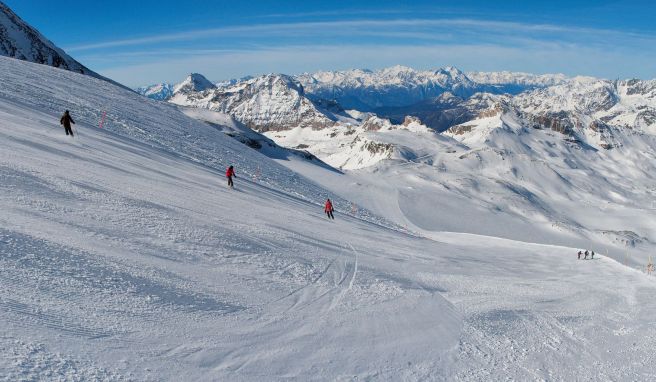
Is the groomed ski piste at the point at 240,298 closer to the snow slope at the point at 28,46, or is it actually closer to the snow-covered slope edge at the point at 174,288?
the snow-covered slope edge at the point at 174,288

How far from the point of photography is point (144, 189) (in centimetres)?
1758

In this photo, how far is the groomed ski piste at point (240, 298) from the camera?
25.7 feet

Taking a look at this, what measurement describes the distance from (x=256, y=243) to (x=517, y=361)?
8378 mm

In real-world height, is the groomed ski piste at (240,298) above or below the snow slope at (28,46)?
below

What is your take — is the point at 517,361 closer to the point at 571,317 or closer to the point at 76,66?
the point at 571,317

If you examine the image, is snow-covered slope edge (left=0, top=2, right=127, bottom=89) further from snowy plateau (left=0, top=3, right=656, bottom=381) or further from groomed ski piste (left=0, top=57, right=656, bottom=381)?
groomed ski piste (left=0, top=57, right=656, bottom=381)

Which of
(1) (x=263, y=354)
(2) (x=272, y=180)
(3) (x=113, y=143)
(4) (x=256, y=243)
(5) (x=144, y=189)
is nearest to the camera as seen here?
(1) (x=263, y=354)

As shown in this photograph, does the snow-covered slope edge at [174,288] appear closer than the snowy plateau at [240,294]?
Yes

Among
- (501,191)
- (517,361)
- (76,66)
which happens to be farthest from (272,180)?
(76,66)

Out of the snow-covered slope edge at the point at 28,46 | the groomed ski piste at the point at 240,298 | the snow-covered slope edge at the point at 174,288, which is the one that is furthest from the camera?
the snow-covered slope edge at the point at 28,46

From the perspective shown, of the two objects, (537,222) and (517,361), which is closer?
(517,361)

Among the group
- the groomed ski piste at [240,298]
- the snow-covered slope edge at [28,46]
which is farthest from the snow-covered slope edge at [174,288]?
the snow-covered slope edge at [28,46]

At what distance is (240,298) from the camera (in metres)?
10.7

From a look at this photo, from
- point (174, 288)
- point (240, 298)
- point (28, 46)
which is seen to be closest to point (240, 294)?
point (240, 298)
